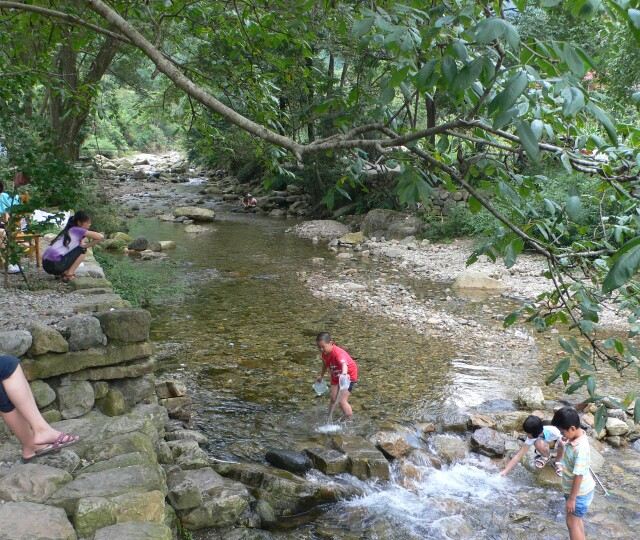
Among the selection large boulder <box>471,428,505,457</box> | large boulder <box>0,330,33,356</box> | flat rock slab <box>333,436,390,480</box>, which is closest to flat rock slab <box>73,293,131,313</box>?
large boulder <box>0,330,33,356</box>

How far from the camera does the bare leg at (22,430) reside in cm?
363

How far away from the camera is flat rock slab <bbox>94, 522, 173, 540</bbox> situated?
115 inches

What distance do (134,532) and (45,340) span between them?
1.97 metres

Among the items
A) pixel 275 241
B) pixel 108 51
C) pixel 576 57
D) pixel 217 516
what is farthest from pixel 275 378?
pixel 275 241

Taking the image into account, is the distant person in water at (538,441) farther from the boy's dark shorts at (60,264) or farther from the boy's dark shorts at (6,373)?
the boy's dark shorts at (60,264)

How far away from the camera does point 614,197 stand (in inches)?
113

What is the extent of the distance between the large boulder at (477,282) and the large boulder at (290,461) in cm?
729

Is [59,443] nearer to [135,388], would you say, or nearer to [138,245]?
[135,388]

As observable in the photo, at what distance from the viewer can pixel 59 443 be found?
3795mm

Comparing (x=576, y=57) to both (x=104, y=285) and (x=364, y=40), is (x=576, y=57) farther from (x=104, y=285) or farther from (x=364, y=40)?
(x=104, y=285)

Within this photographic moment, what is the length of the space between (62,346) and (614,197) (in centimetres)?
378

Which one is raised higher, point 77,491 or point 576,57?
point 576,57

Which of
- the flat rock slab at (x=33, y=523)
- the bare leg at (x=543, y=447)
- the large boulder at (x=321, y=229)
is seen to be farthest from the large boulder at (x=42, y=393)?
the large boulder at (x=321, y=229)

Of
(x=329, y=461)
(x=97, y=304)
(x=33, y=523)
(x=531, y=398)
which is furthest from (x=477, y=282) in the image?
(x=33, y=523)
